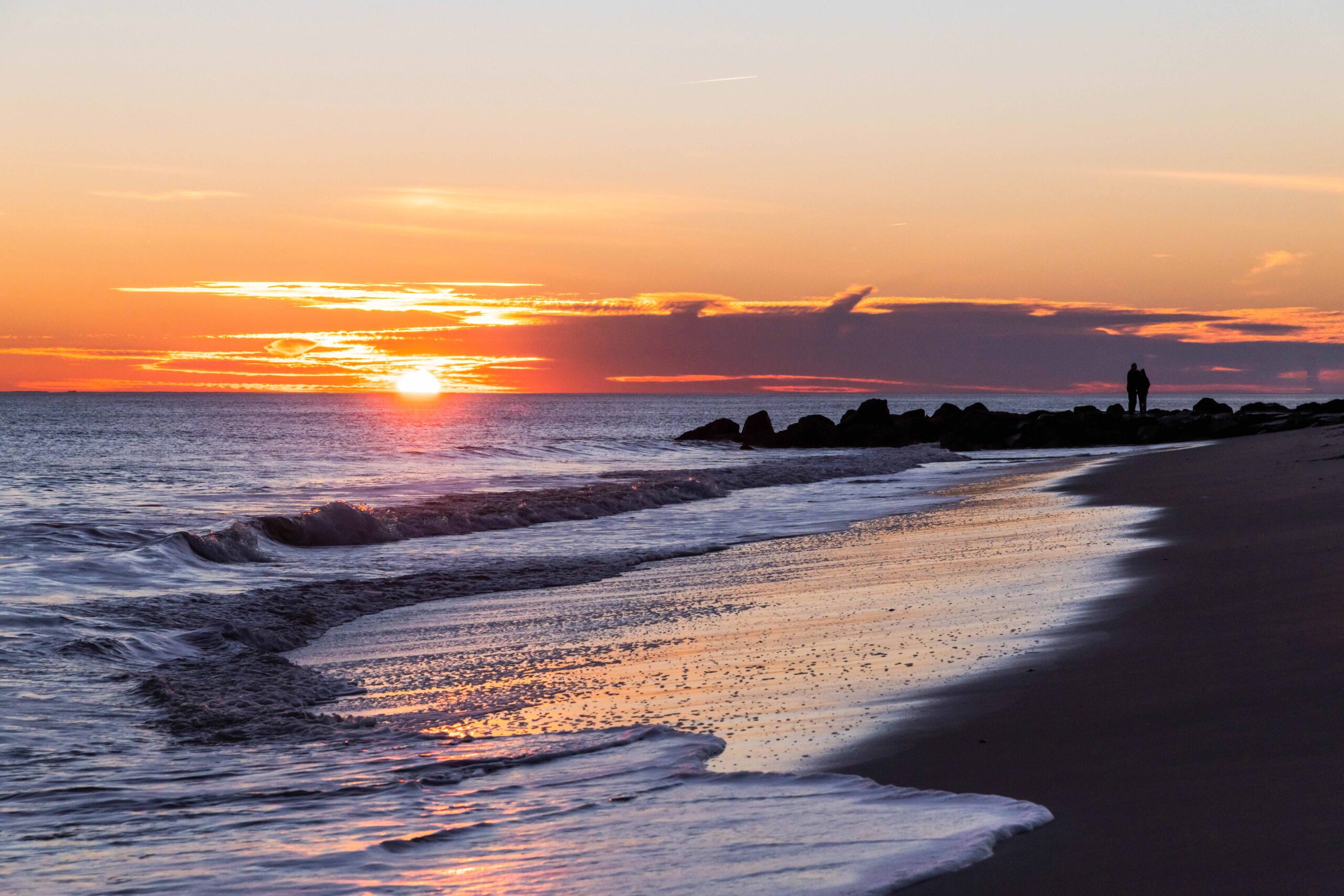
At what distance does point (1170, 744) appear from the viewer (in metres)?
3.87

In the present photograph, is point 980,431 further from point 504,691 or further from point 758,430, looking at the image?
point 504,691

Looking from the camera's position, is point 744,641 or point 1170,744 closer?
point 1170,744

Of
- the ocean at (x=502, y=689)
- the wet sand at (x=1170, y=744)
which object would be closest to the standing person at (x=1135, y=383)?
the ocean at (x=502, y=689)

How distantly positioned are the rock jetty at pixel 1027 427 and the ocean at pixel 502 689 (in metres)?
24.4

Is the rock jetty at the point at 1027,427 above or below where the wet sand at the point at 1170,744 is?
above

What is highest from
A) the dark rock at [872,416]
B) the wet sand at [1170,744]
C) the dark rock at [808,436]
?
the dark rock at [872,416]

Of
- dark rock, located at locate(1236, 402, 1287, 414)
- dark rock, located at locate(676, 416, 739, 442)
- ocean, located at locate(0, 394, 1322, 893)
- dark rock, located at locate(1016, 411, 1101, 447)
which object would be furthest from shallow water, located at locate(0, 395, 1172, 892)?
dark rock, located at locate(676, 416, 739, 442)

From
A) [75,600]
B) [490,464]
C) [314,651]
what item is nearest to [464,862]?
[314,651]

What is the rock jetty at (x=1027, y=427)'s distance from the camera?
3847cm

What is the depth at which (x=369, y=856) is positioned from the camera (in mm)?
3551

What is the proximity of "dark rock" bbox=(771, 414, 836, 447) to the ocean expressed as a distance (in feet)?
88.7

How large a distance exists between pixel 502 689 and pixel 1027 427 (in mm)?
38214

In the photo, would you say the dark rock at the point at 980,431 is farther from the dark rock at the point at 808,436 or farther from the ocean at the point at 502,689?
the ocean at the point at 502,689

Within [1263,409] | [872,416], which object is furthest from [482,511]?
[1263,409]
